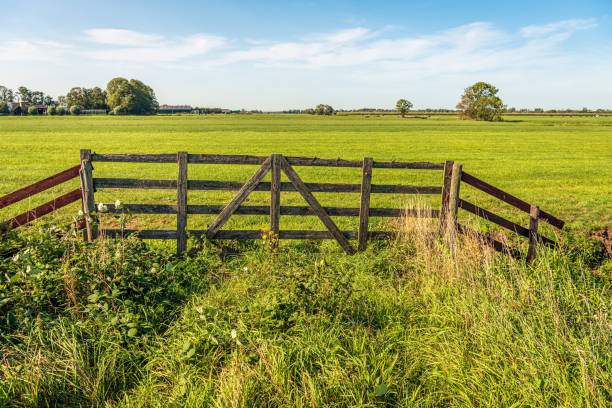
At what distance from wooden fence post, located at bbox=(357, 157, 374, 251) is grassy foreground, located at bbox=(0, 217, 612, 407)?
1.83 m

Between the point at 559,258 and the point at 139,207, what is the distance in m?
7.48

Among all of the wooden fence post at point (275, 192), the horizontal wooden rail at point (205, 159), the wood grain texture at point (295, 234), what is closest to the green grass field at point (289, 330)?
the wood grain texture at point (295, 234)

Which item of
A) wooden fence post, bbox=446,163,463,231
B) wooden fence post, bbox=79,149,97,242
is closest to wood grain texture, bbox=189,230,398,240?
wooden fence post, bbox=446,163,463,231

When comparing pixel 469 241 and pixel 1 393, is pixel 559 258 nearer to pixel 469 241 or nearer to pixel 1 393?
pixel 469 241

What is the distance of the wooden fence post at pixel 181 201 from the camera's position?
6.98 m

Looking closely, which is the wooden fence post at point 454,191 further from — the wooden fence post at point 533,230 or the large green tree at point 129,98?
the large green tree at point 129,98

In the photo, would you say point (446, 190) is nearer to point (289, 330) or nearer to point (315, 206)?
point (315, 206)

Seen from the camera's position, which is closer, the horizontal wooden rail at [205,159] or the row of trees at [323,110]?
the horizontal wooden rail at [205,159]

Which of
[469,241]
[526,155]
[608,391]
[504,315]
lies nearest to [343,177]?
[469,241]

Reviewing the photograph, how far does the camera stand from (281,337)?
4133 millimetres

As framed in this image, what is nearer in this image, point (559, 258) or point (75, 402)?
point (75, 402)

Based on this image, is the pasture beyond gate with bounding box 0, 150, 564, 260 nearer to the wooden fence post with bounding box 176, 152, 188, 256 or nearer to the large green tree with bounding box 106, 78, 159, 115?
the wooden fence post with bounding box 176, 152, 188, 256

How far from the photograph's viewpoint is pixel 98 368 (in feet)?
12.4

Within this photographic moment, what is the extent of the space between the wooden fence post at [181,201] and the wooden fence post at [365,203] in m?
3.36
